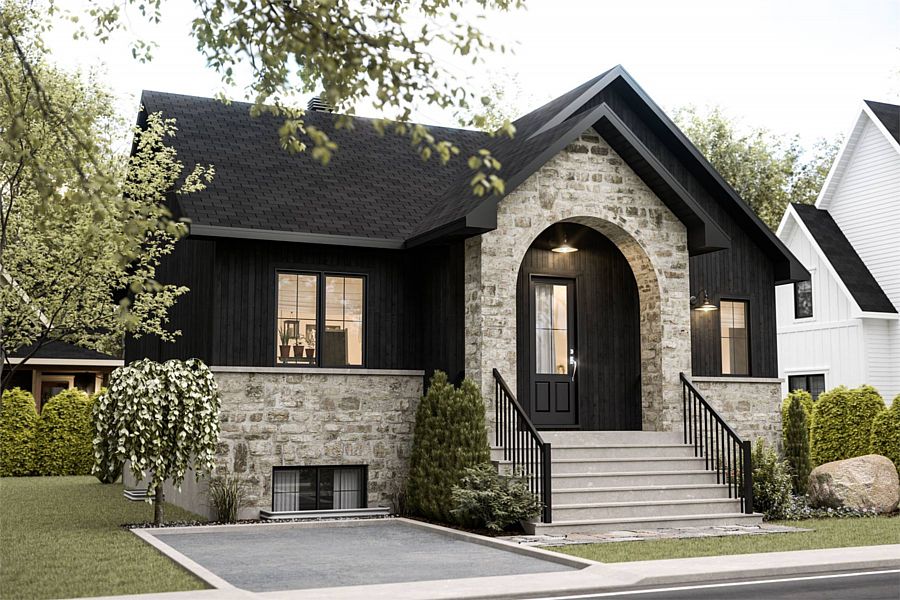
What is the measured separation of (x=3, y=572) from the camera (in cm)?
899

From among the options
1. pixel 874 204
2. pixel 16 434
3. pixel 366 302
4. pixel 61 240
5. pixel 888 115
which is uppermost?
pixel 888 115

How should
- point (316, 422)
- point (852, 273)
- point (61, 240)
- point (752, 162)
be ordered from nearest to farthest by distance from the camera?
point (316, 422)
point (61, 240)
point (852, 273)
point (752, 162)

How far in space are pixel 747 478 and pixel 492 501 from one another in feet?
12.3

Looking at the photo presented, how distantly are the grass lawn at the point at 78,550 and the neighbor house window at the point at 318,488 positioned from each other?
1333 millimetres

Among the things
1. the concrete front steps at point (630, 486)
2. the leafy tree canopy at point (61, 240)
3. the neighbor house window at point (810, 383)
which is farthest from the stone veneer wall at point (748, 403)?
the neighbor house window at point (810, 383)

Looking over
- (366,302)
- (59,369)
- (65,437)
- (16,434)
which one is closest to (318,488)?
(366,302)

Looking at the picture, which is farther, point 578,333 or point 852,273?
point 852,273

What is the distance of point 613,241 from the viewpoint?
15016 mm

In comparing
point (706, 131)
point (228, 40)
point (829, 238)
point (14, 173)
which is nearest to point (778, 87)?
point (706, 131)

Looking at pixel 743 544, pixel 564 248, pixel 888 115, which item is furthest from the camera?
pixel 888 115

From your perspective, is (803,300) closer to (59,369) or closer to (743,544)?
(743,544)

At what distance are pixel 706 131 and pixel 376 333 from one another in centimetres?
2490

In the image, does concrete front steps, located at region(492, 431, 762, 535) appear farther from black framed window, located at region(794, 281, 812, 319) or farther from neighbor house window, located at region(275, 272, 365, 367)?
black framed window, located at region(794, 281, 812, 319)

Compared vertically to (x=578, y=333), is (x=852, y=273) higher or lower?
higher
